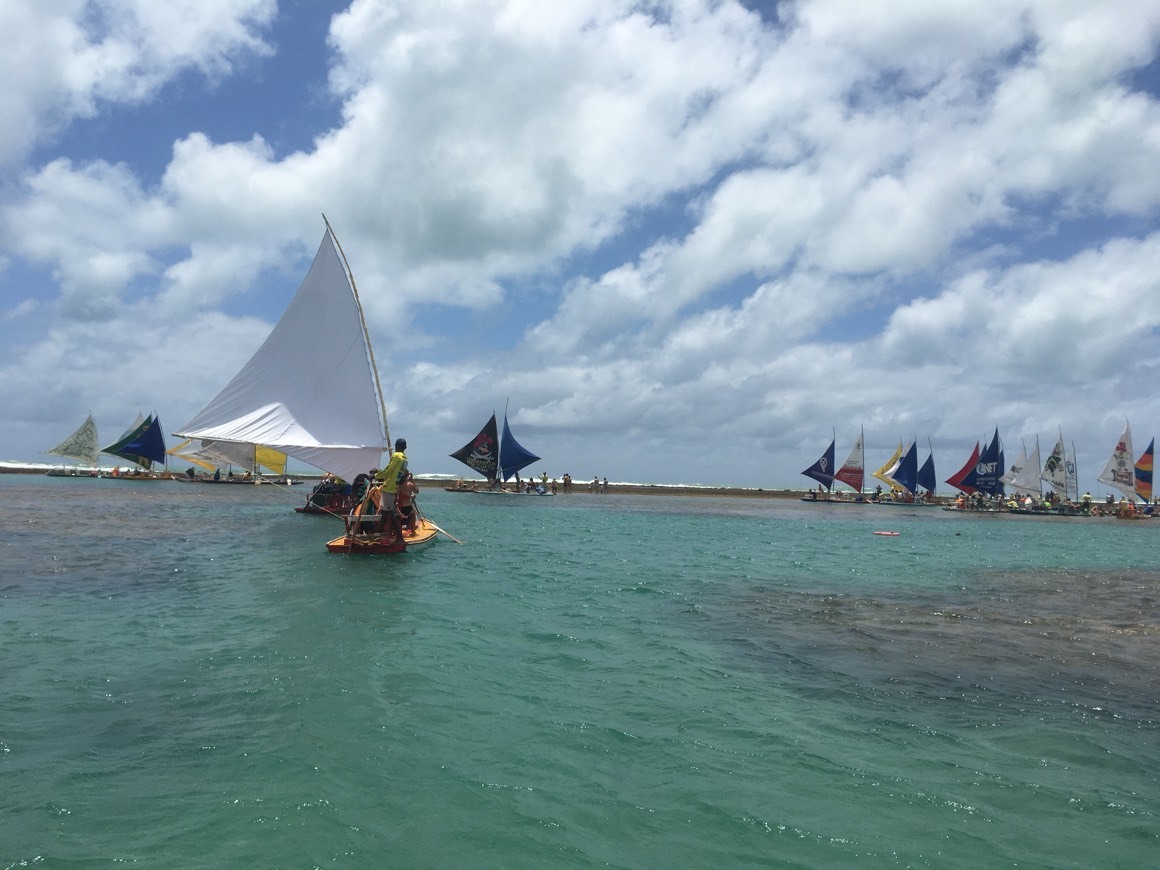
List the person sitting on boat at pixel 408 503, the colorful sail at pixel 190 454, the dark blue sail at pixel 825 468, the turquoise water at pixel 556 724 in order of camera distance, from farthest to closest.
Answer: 1. the dark blue sail at pixel 825 468
2. the colorful sail at pixel 190 454
3. the person sitting on boat at pixel 408 503
4. the turquoise water at pixel 556 724

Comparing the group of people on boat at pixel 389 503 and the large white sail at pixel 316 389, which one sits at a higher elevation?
the large white sail at pixel 316 389

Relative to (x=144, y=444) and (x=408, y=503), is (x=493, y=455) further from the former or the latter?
(x=408, y=503)

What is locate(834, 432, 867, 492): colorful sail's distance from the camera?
90.2 meters

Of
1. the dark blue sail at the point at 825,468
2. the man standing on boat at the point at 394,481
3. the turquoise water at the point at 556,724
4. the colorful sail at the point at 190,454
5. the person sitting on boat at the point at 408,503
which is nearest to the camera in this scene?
the turquoise water at the point at 556,724

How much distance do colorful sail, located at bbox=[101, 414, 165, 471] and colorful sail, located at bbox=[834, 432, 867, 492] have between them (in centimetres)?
7882

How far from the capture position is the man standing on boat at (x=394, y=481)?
20391 millimetres

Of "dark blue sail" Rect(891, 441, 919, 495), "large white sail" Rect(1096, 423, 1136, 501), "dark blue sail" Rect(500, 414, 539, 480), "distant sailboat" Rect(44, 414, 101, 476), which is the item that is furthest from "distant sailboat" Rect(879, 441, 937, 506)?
"distant sailboat" Rect(44, 414, 101, 476)

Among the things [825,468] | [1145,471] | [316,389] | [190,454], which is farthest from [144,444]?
[1145,471]

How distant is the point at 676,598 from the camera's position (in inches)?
682

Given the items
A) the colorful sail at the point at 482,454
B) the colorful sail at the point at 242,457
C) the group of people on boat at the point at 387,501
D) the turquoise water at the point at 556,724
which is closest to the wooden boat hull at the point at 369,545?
the group of people on boat at the point at 387,501

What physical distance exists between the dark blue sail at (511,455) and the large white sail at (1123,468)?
203 feet

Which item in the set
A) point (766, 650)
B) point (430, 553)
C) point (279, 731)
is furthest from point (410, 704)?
point (430, 553)

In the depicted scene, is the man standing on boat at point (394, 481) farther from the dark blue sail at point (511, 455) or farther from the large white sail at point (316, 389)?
the dark blue sail at point (511, 455)

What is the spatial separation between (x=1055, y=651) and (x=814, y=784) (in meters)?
8.68
